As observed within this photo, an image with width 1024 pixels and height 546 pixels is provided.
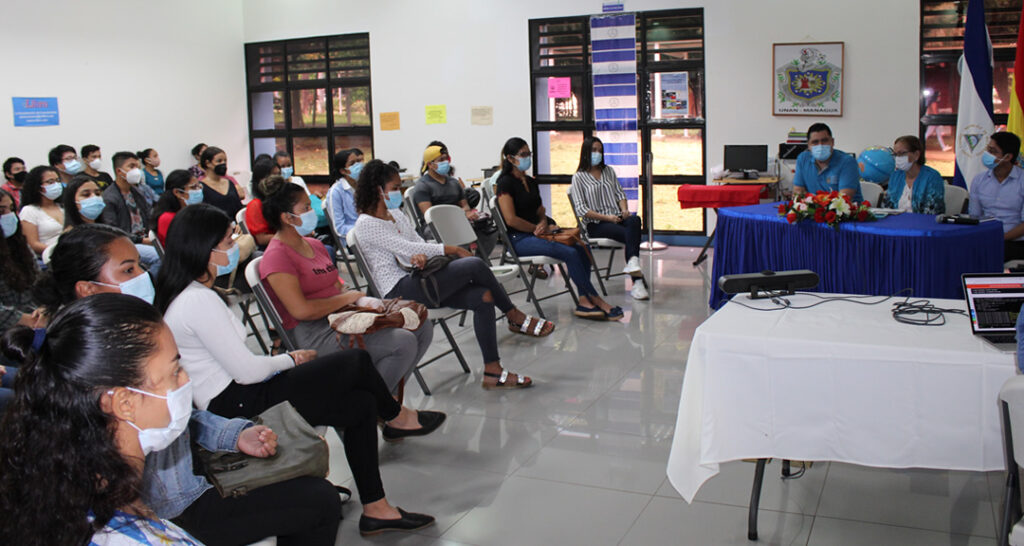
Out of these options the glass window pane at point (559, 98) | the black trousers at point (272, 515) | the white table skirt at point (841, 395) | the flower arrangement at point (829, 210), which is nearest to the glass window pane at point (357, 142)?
the glass window pane at point (559, 98)

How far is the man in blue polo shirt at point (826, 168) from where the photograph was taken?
19.7 feet

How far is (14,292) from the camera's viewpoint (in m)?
3.48

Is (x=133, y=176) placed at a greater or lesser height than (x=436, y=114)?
lesser

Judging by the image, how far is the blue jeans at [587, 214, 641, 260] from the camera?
6445 millimetres

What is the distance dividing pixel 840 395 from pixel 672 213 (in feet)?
22.2

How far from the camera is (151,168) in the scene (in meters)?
8.97

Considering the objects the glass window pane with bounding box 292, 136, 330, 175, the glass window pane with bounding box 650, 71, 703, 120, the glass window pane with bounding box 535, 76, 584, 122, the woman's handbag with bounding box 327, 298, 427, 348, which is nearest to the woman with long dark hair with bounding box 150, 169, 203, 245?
the woman's handbag with bounding box 327, 298, 427, 348

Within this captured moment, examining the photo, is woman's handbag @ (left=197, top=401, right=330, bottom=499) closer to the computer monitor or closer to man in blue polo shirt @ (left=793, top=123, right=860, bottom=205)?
man in blue polo shirt @ (left=793, top=123, right=860, bottom=205)

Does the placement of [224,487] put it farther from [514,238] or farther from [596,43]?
[596,43]

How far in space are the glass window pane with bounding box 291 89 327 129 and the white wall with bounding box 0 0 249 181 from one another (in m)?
0.73

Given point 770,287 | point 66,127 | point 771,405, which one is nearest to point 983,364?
point 771,405

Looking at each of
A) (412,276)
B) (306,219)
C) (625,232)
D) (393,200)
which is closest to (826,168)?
(625,232)

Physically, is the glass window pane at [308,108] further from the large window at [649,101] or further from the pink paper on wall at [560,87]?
the pink paper on wall at [560,87]

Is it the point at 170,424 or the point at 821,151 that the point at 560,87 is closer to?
the point at 821,151
